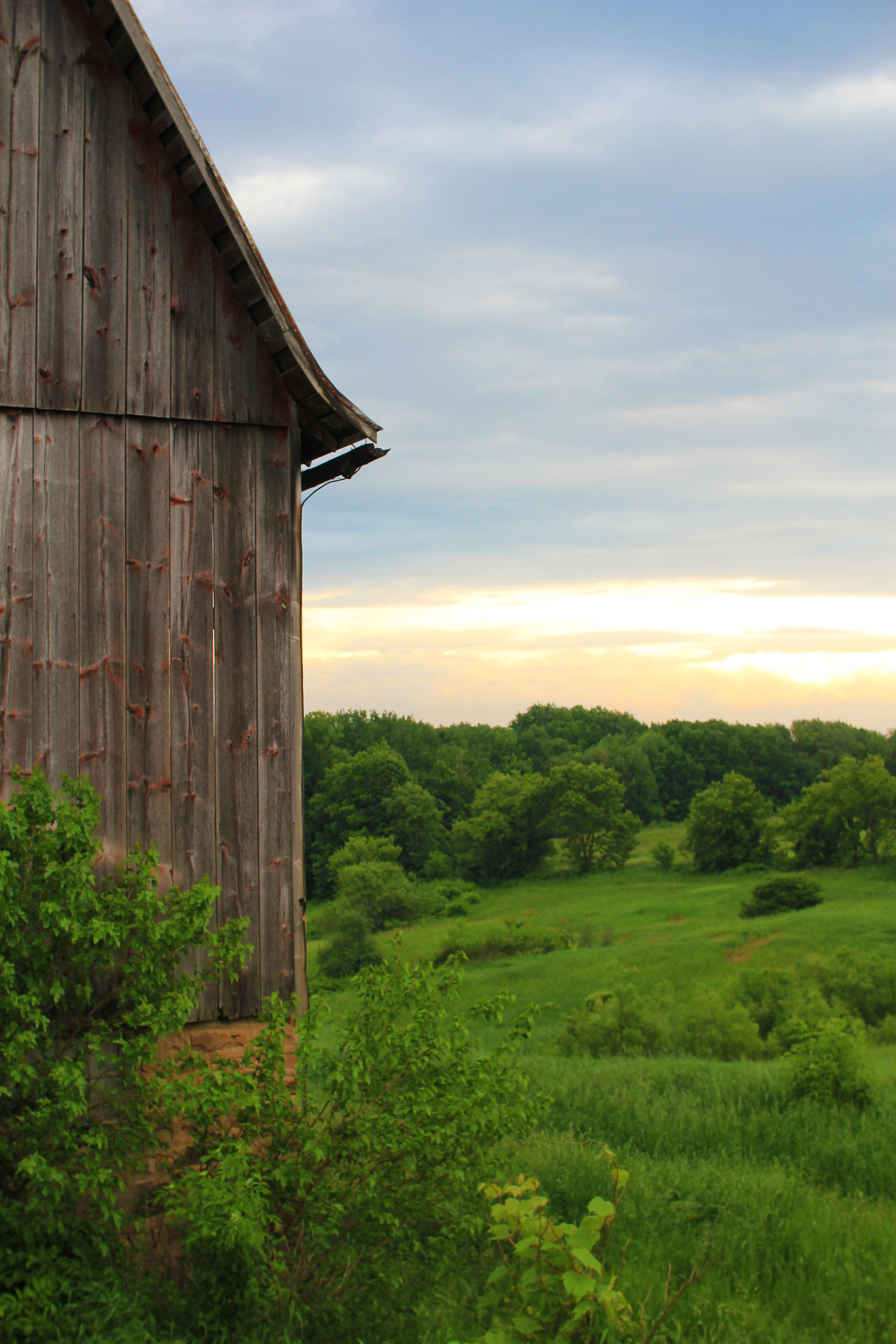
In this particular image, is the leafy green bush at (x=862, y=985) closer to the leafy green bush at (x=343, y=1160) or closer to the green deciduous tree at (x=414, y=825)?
the leafy green bush at (x=343, y=1160)

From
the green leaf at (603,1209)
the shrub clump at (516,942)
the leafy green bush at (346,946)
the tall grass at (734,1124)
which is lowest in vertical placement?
the leafy green bush at (346,946)

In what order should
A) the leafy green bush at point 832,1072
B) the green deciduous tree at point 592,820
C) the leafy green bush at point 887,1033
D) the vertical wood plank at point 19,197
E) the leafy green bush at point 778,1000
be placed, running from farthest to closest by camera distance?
the green deciduous tree at point 592,820, the leafy green bush at point 887,1033, the leafy green bush at point 778,1000, the leafy green bush at point 832,1072, the vertical wood plank at point 19,197

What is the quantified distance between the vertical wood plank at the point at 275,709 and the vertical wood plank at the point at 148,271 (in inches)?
31.1

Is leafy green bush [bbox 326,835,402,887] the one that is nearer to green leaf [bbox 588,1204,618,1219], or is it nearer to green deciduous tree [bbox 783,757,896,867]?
green deciduous tree [bbox 783,757,896,867]

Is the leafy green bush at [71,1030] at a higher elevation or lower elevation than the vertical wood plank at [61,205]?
lower

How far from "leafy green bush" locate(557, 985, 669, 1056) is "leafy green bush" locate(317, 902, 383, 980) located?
34333mm

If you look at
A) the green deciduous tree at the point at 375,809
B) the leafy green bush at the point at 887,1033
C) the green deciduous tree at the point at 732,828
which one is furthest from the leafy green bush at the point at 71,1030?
the green deciduous tree at the point at 375,809

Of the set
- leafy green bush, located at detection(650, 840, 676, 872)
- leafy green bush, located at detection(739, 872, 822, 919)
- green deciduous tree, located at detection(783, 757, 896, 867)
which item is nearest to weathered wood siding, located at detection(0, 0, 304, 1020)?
leafy green bush, located at detection(739, 872, 822, 919)

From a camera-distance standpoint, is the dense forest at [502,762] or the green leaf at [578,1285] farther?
the dense forest at [502,762]

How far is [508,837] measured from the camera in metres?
A: 88.1

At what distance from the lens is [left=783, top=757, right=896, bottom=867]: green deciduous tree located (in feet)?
227

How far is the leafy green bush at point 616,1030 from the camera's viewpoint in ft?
73.6

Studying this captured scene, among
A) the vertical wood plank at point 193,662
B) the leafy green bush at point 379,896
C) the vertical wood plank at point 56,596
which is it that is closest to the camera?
the vertical wood plank at point 56,596

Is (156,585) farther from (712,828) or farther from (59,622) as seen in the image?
(712,828)
